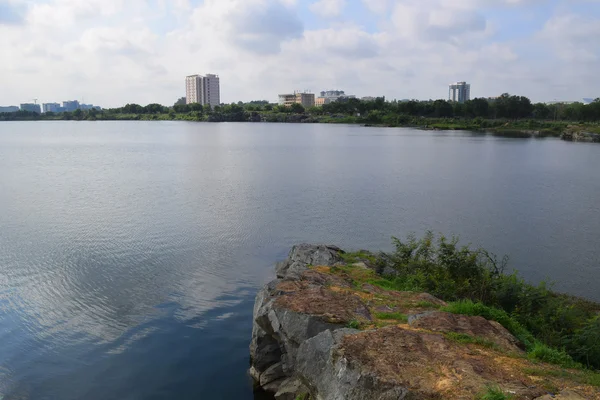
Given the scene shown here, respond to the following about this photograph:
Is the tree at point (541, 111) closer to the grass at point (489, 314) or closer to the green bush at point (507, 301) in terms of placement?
the green bush at point (507, 301)

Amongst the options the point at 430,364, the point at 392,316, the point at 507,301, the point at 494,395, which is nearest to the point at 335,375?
the point at 430,364

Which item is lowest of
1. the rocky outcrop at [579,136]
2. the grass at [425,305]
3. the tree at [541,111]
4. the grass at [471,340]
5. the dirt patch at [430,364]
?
the grass at [425,305]

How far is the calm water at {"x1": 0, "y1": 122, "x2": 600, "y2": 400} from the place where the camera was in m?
14.7

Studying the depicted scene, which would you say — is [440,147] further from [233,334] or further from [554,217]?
[233,334]

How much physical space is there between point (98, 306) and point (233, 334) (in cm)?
575

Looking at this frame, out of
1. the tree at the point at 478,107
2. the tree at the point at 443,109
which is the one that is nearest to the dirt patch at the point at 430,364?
the tree at the point at 478,107

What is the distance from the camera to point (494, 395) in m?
7.54

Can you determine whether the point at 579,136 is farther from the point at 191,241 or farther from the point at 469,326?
the point at 469,326

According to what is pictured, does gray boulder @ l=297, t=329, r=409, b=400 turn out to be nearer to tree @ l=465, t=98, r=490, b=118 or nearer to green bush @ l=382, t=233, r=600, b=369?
green bush @ l=382, t=233, r=600, b=369

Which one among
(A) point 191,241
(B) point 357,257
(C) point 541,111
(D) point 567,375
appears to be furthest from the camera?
(C) point 541,111

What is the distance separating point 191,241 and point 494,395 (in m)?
20.8

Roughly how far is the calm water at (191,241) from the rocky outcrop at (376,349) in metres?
2.45

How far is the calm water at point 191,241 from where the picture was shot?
48.2ft

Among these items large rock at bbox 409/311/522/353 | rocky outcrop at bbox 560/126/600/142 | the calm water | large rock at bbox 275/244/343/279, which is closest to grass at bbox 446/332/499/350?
large rock at bbox 409/311/522/353
